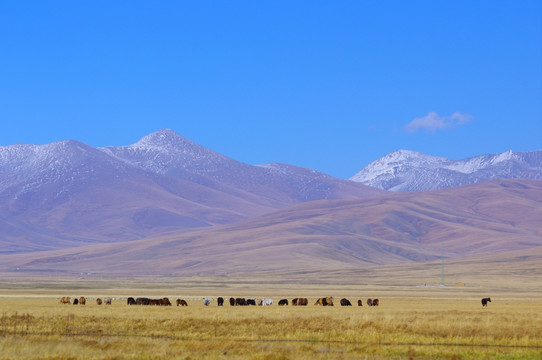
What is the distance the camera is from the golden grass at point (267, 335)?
32.9 m

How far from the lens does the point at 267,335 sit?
131 ft

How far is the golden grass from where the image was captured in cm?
3294

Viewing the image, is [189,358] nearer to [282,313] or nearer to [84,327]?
[84,327]

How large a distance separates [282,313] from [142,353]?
2008 centimetres

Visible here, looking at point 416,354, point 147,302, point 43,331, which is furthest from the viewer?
point 147,302

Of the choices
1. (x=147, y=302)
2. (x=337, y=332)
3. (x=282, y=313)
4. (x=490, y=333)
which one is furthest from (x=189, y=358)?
(x=147, y=302)

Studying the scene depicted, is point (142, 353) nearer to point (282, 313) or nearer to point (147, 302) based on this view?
point (282, 313)

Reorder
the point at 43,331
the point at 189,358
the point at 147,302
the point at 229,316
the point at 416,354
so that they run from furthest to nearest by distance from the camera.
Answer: the point at 147,302
the point at 229,316
the point at 43,331
the point at 416,354
the point at 189,358

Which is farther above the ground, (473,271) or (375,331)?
(473,271)

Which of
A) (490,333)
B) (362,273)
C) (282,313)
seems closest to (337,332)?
(490,333)

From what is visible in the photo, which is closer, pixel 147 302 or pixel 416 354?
pixel 416 354

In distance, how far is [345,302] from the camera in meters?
68.0

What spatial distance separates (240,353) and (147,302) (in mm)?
34837

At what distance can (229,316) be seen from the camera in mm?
48719
